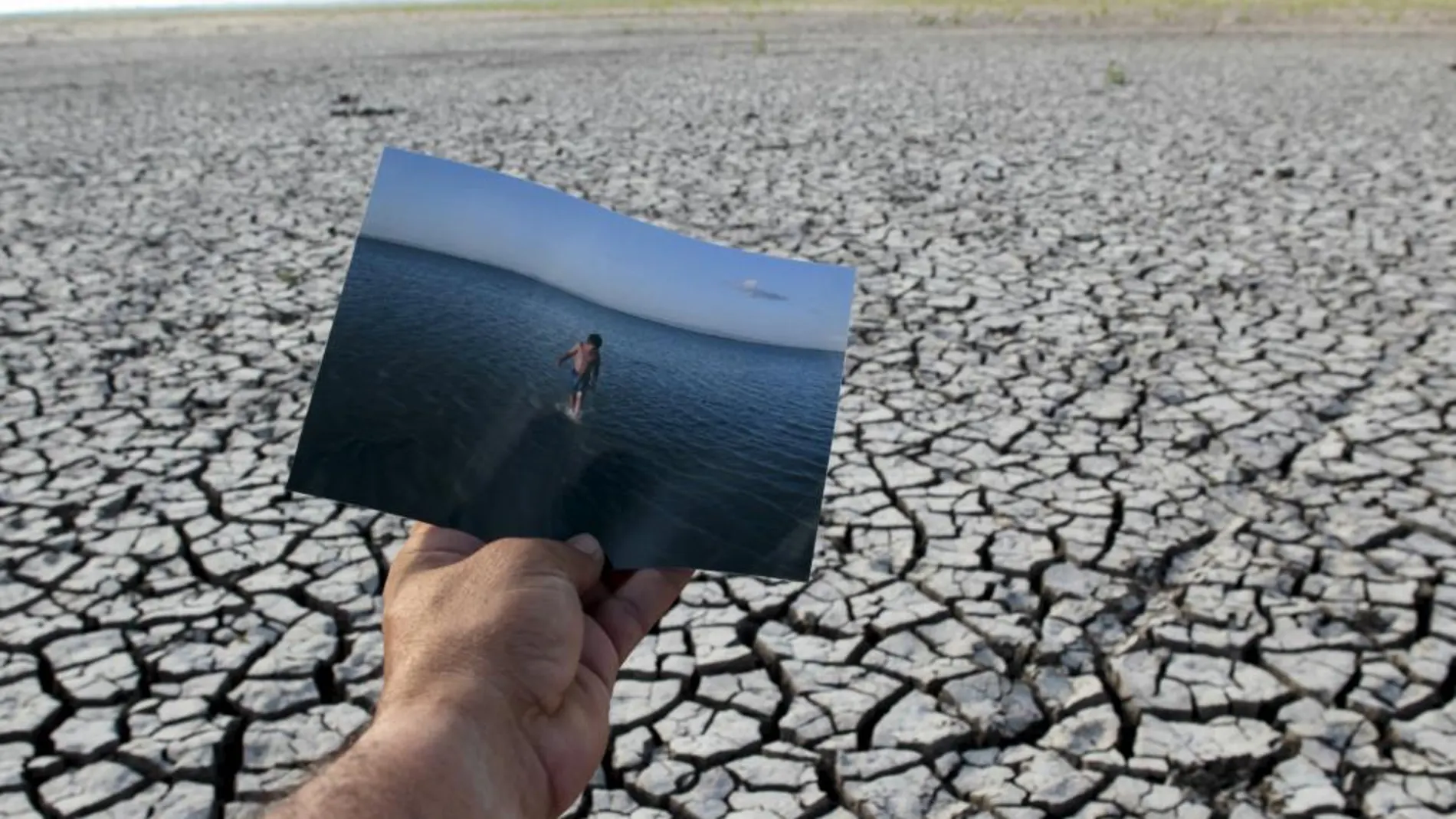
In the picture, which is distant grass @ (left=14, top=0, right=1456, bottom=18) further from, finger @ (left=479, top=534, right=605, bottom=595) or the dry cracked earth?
finger @ (left=479, top=534, right=605, bottom=595)

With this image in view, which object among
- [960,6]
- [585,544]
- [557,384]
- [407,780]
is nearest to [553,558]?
[585,544]

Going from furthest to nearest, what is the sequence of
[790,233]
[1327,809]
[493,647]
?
[790,233], [1327,809], [493,647]

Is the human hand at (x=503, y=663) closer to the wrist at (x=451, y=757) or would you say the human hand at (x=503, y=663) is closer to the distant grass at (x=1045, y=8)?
the wrist at (x=451, y=757)

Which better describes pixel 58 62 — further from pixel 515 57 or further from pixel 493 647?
pixel 493 647

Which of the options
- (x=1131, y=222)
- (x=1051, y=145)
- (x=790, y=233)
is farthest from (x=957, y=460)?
(x=1051, y=145)

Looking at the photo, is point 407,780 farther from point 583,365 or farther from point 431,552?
point 583,365

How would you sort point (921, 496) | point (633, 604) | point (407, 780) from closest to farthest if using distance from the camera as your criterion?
point (407, 780) → point (633, 604) → point (921, 496)

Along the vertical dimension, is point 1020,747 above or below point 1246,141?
below

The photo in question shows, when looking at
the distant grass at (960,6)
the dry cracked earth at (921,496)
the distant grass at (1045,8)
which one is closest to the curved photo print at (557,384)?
the dry cracked earth at (921,496)
